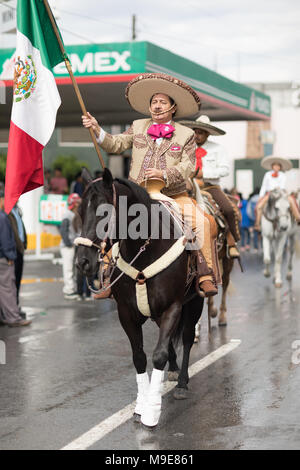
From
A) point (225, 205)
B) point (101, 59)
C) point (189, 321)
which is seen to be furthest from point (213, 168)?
point (101, 59)

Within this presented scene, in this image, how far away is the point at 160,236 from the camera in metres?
6.78

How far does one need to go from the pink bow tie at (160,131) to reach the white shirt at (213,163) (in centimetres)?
383

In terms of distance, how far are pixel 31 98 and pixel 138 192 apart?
1411mm

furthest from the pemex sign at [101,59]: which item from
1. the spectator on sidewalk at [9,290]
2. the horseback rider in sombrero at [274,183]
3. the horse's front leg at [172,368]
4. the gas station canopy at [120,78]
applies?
the horse's front leg at [172,368]

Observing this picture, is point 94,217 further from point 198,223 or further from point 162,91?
point 162,91

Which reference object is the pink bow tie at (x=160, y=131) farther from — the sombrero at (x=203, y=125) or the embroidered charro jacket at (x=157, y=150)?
the sombrero at (x=203, y=125)

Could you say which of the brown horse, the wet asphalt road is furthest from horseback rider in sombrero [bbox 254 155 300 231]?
the brown horse

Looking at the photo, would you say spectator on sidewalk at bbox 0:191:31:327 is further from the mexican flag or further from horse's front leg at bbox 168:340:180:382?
the mexican flag

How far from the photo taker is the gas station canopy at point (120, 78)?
Result: 64.2 ft

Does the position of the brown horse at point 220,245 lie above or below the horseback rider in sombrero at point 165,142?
below

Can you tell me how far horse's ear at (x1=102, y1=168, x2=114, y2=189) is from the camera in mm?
6059

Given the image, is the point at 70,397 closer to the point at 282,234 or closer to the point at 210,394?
the point at 210,394

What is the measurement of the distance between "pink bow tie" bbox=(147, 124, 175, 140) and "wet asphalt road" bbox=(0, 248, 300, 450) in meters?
2.44
